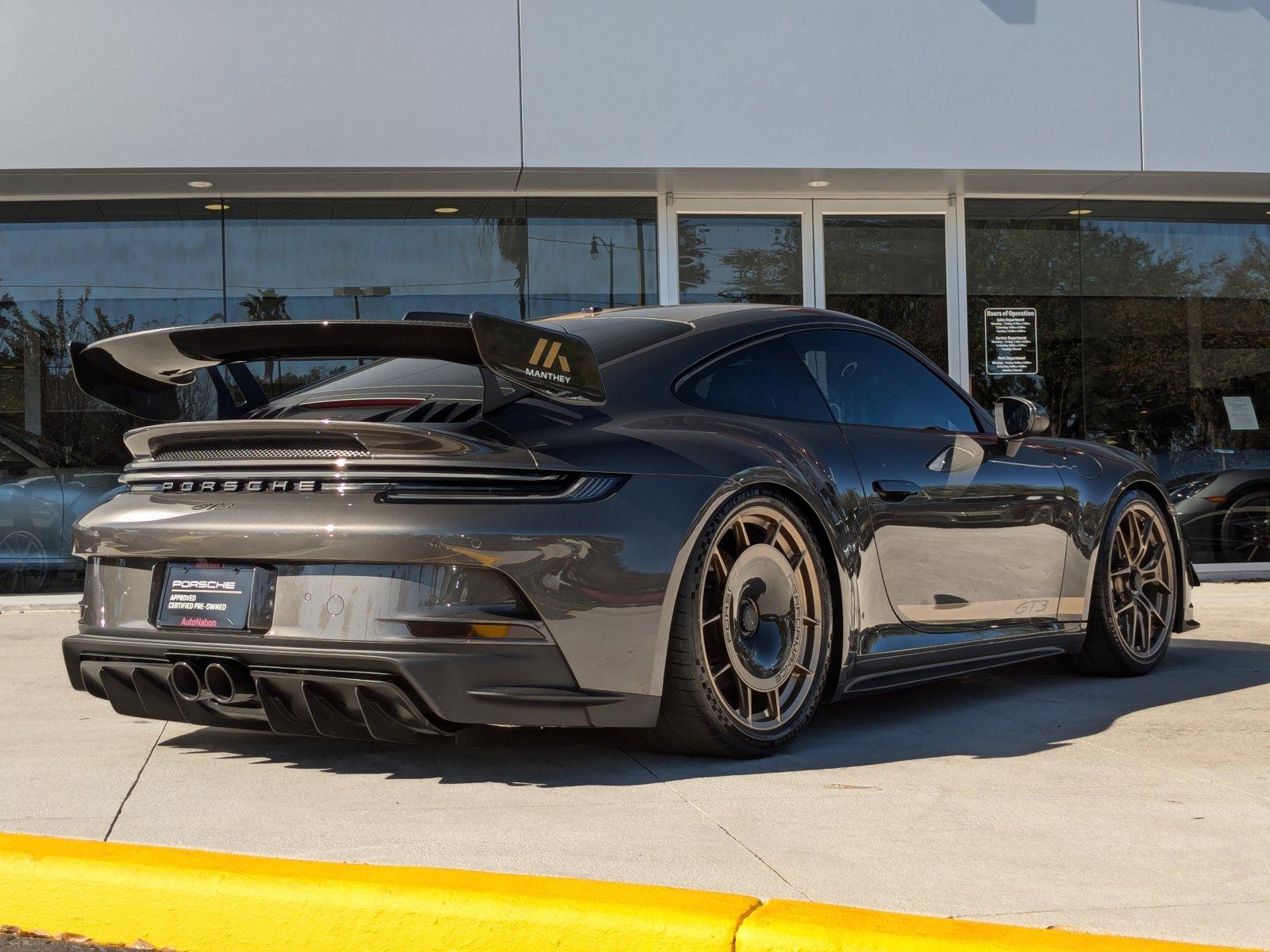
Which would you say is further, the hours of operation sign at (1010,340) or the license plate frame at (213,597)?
the hours of operation sign at (1010,340)

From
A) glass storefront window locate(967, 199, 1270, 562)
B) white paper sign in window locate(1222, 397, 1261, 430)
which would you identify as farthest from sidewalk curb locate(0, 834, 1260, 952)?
white paper sign in window locate(1222, 397, 1261, 430)

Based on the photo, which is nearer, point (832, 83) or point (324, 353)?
point (324, 353)

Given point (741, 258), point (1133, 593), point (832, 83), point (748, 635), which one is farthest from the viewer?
point (741, 258)

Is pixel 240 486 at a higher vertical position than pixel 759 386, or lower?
lower

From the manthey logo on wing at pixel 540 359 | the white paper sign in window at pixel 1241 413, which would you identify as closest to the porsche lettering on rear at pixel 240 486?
the manthey logo on wing at pixel 540 359

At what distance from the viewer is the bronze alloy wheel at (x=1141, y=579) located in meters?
6.07

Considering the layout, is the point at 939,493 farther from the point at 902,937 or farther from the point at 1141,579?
the point at 902,937

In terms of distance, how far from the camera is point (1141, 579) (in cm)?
621

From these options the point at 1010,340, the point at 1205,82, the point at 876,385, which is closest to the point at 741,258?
the point at 1010,340

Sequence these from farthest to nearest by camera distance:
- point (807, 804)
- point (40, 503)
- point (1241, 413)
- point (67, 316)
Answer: point (1241, 413)
point (67, 316)
point (40, 503)
point (807, 804)

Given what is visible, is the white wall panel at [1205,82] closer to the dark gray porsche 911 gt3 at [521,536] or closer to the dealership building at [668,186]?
the dealership building at [668,186]

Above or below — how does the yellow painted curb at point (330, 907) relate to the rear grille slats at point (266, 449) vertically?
below

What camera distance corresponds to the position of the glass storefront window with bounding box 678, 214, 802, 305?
11.5 m

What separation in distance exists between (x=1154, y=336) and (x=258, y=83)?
7391mm
